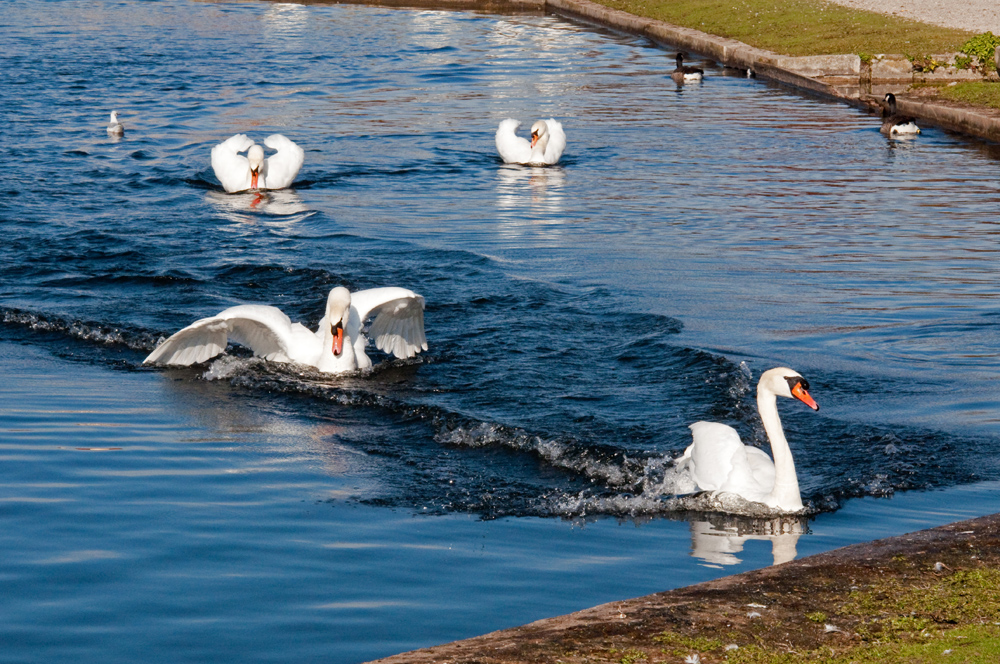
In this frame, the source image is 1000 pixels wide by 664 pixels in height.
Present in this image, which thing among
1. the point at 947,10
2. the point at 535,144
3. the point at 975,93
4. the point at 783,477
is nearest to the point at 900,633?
the point at 783,477

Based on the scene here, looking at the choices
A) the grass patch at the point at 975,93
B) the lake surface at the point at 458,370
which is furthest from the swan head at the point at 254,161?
the grass patch at the point at 975,93

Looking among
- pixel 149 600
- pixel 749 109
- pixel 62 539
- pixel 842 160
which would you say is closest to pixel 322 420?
pixel 62 539

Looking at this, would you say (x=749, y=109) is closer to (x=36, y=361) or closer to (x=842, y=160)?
(x=842, y=160)

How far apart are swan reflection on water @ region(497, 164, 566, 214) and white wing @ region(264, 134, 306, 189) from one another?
104 inches

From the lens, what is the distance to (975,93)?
2020cm

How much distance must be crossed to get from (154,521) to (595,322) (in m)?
4.86

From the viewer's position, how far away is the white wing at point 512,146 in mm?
17422

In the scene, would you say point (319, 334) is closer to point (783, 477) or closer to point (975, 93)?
point (783, 477)

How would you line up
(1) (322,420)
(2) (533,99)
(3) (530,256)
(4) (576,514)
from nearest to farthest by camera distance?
(4) (576,514)
(1) (322,420)
(3) (530,256)
(2) (533,99)

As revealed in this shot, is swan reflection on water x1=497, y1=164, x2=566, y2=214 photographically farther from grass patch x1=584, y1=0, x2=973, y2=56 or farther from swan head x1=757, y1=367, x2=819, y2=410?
grass patch x1=584, y1=0, x2=973, y2=56

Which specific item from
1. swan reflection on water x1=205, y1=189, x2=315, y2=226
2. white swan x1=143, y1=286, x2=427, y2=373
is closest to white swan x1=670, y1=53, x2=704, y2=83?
swan reflection on water x1=205, y1=189, x2=315, y2=226

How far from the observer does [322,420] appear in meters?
8.63

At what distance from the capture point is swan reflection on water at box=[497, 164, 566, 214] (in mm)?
15133

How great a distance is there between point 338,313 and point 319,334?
484 mm
